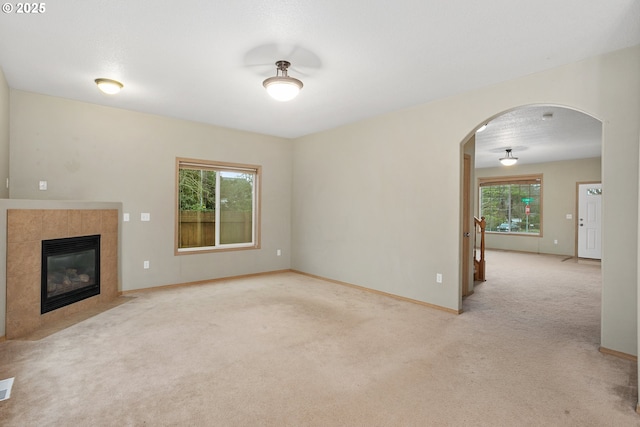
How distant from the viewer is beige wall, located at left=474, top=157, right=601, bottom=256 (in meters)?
8.64

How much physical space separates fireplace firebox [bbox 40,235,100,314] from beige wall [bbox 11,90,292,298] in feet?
1.66

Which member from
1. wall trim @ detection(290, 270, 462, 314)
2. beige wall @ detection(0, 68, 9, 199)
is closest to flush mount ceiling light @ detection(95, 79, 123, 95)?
beige wall @ detection(0, 68, 9, 199)

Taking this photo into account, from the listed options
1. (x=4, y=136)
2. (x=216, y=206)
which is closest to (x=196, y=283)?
(x=216, y=206)

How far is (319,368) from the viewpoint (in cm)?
259

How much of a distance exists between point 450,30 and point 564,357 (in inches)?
113

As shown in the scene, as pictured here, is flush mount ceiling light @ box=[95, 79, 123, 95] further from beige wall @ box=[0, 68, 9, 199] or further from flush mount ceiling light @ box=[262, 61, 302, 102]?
flush mount ceiling light @ box=[262, 61, 302, 102]

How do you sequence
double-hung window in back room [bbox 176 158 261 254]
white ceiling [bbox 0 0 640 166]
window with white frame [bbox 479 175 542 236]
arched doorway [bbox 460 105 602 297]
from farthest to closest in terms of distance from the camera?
window with white frame [bbox 479 175 542 236]
double-hung window in back room [bbox 176 158 261 254]
arched doorway [bbox 460 105 602 297]
white ceiling [bbox 0 0 640 166]

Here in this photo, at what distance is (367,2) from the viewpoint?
229cm

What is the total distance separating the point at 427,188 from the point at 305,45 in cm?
240

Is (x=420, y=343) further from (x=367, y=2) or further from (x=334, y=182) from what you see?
(x=334, y=182)

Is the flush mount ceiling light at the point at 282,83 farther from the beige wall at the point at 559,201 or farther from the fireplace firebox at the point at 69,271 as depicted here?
the beige wall at the point at 559,201

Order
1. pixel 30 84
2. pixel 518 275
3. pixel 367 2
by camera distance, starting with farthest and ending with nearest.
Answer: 1. pixel 518 275
2. pixel 30 84
3. pixel 367 2

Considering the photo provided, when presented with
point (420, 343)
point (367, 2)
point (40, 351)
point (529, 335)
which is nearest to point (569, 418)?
point (420, 343)

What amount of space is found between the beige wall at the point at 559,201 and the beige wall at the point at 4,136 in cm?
1117
